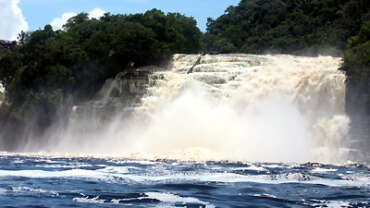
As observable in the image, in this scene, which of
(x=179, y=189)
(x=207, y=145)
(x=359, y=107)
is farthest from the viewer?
(x=207, y=145)

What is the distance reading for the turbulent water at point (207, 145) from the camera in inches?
490

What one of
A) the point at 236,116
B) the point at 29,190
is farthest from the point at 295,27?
the point at 29,190

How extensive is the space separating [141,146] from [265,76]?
28.7 ft

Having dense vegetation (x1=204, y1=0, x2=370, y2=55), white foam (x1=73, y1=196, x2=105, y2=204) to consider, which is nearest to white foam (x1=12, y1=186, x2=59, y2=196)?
white foam (x1=73, y1=196, x2=105, y2=204)

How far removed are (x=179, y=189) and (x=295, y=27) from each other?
60.0 metres

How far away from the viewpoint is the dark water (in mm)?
11258

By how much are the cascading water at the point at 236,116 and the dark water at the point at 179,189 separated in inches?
419

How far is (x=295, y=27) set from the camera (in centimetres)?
7062

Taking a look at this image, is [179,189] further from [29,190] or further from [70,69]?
[70,69]

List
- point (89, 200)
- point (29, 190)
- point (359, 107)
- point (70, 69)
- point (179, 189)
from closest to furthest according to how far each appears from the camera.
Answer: point (89, 200), point (29, 190), point (179, 189), point (359, 107), point (70, 69)

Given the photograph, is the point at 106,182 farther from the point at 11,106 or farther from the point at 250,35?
the point at 250,35

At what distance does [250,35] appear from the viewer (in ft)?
274

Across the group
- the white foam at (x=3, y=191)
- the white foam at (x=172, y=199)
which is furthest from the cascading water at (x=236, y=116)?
the white foam at (x=3, y=191)

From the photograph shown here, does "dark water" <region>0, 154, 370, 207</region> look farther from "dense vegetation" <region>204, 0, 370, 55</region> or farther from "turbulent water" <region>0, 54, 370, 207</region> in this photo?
"dense vegetation" <region>204, 0, 370, 55</region>
